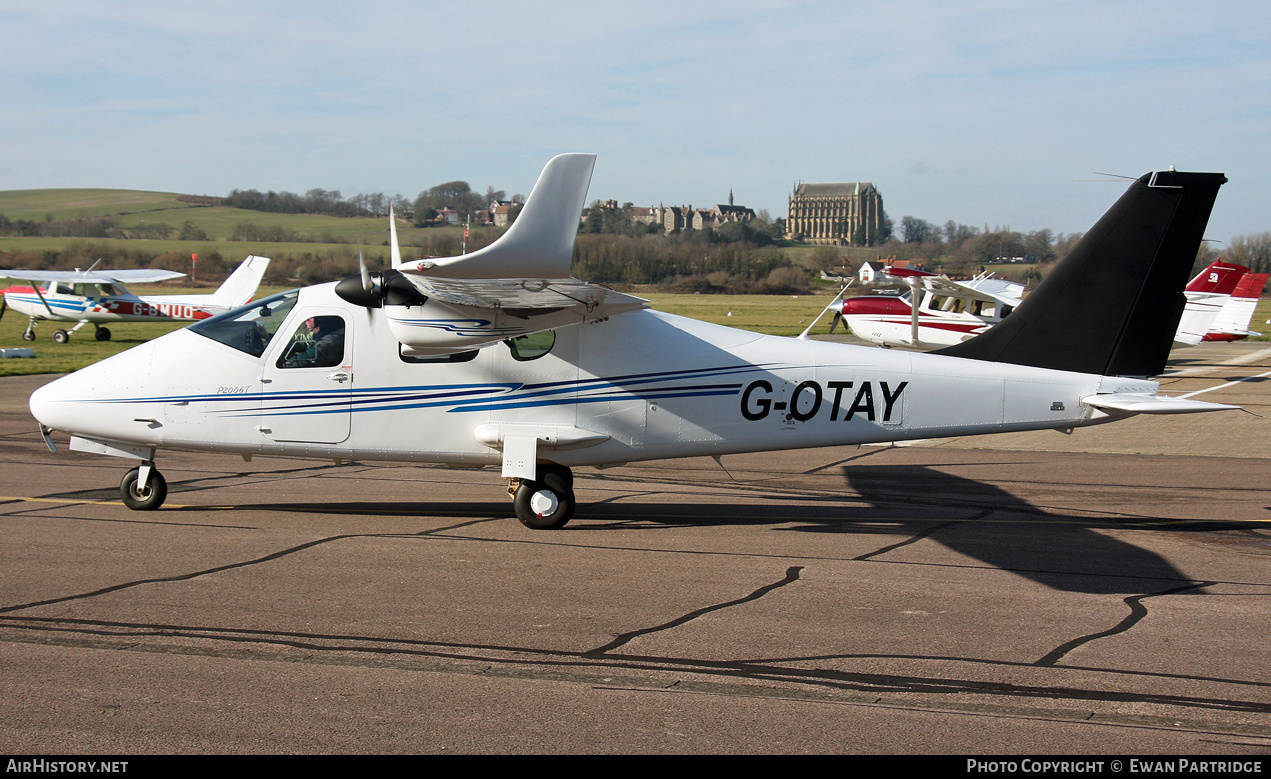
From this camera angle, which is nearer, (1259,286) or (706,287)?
(1259,286)

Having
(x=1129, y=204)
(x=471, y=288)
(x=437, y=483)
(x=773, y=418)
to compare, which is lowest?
(x=437, y=483)

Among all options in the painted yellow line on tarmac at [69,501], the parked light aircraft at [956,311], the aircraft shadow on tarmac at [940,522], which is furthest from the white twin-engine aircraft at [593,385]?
the parked light aircraft at [956,311]

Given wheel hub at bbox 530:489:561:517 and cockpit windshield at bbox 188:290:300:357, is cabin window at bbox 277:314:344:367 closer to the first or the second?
cockpit windshield at bbox 188:290:300:357

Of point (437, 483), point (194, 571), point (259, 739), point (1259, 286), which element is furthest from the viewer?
point (1259, 286)

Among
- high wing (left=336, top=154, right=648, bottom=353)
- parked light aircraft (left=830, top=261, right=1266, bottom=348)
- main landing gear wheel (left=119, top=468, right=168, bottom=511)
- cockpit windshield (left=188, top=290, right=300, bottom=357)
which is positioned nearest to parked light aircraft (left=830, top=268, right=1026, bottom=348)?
parked light aircraft (left=830, top=261, right=1266, bottom=348)

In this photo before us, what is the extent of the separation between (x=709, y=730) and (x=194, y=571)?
509cm

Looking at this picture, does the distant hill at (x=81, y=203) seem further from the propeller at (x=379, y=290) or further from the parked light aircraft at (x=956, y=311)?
the propeller at (x=379, y=290)

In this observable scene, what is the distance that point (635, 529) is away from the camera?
10.2 meters

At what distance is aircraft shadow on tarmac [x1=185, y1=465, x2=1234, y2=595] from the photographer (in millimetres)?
8594

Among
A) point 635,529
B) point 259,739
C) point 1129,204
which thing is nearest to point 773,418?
point 635,529

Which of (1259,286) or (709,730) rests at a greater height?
(1259,286)

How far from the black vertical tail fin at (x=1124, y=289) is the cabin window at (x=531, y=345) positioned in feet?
16.1

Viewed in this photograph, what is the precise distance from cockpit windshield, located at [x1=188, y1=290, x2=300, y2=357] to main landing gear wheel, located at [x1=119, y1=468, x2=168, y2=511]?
1.71 meters

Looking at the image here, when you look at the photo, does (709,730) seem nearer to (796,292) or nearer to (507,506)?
(507,506)
